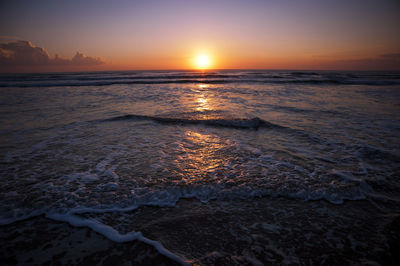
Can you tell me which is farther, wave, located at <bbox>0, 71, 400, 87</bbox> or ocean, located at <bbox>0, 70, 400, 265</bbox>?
wave, located at <bbox>0, 71, 400, 87</bbox>

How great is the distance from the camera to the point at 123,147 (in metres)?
4.75

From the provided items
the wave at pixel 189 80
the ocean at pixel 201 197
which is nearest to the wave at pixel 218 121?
the ocean at pixel 201 197

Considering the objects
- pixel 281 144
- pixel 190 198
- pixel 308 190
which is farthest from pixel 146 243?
pixel 281 144

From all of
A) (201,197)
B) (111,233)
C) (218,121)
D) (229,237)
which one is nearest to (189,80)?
(218,121)

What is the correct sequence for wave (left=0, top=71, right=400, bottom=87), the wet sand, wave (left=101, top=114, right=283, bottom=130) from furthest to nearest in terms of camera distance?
wave (left=0, top=71, right=400, bottom=87) < wave (left=101, top=114, right=283, bottom=130) < the wet sand

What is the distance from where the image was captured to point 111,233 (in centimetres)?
228

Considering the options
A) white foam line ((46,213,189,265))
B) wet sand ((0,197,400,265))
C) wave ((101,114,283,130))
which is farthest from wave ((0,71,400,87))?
wet sand ((0,197,400,265))

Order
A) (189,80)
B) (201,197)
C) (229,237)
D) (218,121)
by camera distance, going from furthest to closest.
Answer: (189,80) → (218,121) → (201,197) → (229,237)

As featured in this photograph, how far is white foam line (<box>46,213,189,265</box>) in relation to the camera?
2.04 m

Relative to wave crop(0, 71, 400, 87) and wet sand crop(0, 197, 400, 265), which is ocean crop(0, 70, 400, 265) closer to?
wet sand crop(0, 197, 400, 265)

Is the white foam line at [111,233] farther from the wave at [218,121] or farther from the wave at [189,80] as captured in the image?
the wave at [189,80]

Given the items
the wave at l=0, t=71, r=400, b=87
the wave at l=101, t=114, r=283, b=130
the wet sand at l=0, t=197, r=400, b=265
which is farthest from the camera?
the wave at l=0, t=71, r=400, b=87

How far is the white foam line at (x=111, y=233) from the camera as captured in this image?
2035 mm

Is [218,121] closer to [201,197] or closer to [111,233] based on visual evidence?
[201,197]
